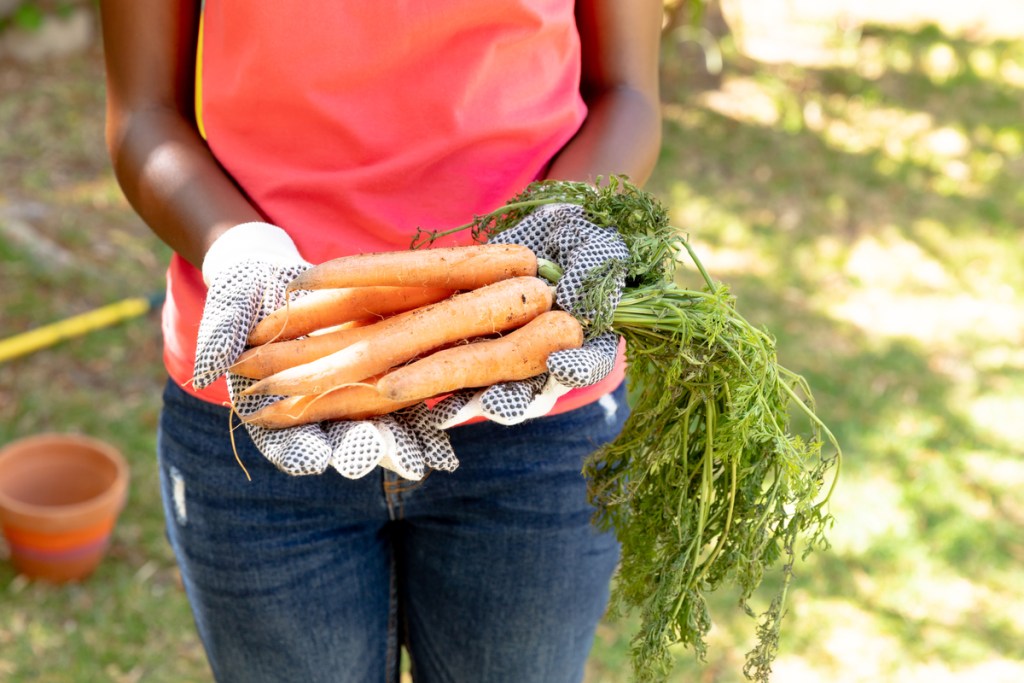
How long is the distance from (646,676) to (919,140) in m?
5.62

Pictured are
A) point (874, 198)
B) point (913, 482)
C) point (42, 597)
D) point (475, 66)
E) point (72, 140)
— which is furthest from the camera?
point (874, 198)

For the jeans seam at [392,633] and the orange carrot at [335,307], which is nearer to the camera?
the orange carrot at [335,307]

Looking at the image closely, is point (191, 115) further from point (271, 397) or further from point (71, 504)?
point (71, 504)

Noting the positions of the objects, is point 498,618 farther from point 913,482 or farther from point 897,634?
point 913,482

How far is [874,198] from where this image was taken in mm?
5754

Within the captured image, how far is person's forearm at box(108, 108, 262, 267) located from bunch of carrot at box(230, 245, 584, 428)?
0.19m

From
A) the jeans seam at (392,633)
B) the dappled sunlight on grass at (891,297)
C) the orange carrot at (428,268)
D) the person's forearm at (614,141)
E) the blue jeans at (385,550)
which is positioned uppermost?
the person's forearm at (614,141)

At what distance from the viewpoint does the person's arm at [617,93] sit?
1.57 m

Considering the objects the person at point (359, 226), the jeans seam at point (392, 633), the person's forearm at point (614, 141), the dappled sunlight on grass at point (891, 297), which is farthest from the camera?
the dappled sunlight on grass at point (891, 297)

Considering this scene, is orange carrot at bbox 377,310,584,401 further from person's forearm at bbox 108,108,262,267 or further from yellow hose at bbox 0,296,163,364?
yellow hose at bbox 0,296,163,364

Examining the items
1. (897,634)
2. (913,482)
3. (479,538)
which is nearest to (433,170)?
(479,538)

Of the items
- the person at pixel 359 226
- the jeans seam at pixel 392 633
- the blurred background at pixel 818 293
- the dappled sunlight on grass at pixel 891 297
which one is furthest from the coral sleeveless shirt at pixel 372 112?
the dappled sunlight on grass at pixel 891 297

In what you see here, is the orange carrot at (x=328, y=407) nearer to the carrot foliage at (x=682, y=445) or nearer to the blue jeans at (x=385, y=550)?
the blue jeans at (x=385, y=550)

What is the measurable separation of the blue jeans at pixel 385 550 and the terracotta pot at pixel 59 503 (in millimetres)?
1481
